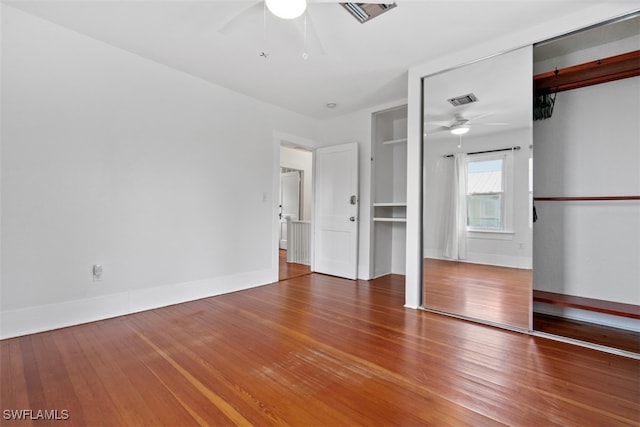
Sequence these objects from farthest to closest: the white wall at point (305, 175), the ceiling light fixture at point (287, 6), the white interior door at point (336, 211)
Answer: the white wall at point (305, 175) → the white interior door at point (336, 211) → the ceiling light fixture at point (287, 6)

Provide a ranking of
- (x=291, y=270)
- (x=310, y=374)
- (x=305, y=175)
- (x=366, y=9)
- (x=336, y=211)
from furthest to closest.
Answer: (x=305, y=175), (x=291, y=270), (x=336, y=211), (x=366, y=9), (x=310, y=374)

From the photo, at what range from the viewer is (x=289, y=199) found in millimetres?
7520

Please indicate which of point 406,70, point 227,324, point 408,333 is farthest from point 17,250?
point 406,70

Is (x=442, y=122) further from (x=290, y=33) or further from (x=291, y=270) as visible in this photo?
(x=291, y=270)

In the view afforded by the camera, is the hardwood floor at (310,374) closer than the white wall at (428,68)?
Yes

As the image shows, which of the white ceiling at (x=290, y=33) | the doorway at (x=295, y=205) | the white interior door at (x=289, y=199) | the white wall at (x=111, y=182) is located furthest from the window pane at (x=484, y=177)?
the white interior door at (x=289, y=199)

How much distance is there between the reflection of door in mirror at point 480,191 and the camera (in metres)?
2.48

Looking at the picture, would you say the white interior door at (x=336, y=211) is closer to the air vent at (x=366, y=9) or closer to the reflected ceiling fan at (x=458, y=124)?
the reflected ceiling fan at (x=458, y=124)

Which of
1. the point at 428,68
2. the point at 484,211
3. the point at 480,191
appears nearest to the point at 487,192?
the point at 480,191

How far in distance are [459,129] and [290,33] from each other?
1.82 meters

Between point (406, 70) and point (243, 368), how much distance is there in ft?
10.6

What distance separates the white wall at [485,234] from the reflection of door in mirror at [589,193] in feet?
1.44

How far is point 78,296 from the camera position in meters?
2.50

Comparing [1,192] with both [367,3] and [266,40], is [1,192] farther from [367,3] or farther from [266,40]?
[367,3]
